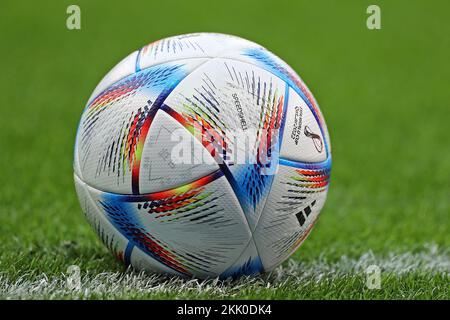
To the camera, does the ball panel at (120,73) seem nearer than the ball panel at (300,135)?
No

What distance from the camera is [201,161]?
12.8ft

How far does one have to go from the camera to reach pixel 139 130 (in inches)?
157

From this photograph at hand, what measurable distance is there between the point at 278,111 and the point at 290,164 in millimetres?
296

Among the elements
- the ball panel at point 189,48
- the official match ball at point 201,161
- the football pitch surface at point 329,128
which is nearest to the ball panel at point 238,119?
the official match ball at point 201,161

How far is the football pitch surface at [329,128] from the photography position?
4.45m

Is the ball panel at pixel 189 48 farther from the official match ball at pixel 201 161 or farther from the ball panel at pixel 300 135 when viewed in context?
the ball panel at pixel 300 135

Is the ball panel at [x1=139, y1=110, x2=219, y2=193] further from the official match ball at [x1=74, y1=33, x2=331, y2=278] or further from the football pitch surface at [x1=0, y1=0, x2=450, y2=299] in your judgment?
the football pitch surface at [x1=0, y1=0, x2=450, y2=299]

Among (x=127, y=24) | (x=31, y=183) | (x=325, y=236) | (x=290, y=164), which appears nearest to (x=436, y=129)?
(x=325, y=236)

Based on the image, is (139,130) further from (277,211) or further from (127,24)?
(127,24)

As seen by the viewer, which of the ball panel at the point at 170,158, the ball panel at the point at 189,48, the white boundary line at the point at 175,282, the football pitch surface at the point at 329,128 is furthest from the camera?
the football pitch surface at the point at 329,128

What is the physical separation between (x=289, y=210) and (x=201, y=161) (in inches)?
23.4

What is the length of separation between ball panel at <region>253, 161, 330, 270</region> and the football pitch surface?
0.23 metres

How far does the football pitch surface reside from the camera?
14.6 feet

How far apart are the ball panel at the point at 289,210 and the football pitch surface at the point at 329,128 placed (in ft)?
0.75
